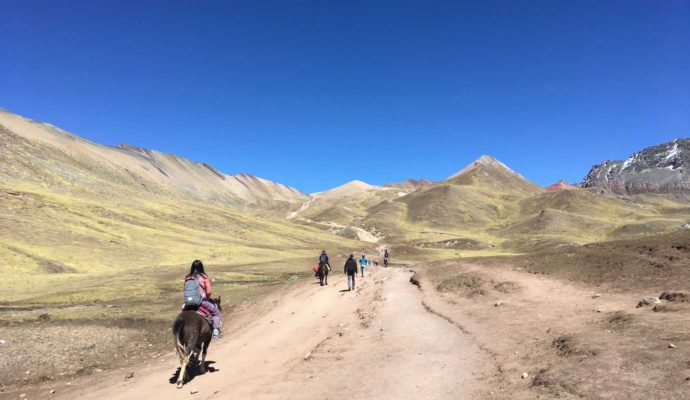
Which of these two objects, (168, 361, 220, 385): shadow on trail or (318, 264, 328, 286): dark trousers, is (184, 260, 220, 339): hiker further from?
(318, 264, 328, 286): dark trousers

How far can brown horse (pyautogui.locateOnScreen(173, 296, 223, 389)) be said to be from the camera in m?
14.2

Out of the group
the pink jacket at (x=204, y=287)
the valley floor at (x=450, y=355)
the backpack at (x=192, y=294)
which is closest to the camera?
the valley floor at (x=450, y=355)

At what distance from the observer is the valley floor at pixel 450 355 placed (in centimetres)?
1079

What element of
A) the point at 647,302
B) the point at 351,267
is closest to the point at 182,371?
the point at 647,302

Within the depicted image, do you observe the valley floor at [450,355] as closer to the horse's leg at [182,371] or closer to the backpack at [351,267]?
the horse's leg at [182,371]

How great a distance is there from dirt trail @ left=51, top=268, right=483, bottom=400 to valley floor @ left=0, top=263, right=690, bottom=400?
0.05 m

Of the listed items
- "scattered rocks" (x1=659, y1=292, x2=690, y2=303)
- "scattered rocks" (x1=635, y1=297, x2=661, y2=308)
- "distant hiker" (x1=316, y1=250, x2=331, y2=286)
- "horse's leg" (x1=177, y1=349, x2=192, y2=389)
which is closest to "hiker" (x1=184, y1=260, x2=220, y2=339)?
"horse's leg" (x1=177, y1=349, x2=192, y2=389)

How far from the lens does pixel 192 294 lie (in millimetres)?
15242

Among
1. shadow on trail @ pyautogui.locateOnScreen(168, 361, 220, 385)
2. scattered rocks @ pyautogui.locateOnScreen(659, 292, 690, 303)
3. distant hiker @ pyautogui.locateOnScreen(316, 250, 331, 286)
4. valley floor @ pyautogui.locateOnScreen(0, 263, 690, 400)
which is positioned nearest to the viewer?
valley floor @ pyautogui.locateOnScreen(0, 263, 690, 400)

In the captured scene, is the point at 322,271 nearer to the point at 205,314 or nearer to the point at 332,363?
the point at 205,314

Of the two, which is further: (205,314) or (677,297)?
(677,297)

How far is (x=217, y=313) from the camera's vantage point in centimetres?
1656

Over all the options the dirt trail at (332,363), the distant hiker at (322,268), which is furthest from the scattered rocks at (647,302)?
the distant hiker at (322,268)

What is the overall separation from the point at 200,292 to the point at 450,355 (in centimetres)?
872
